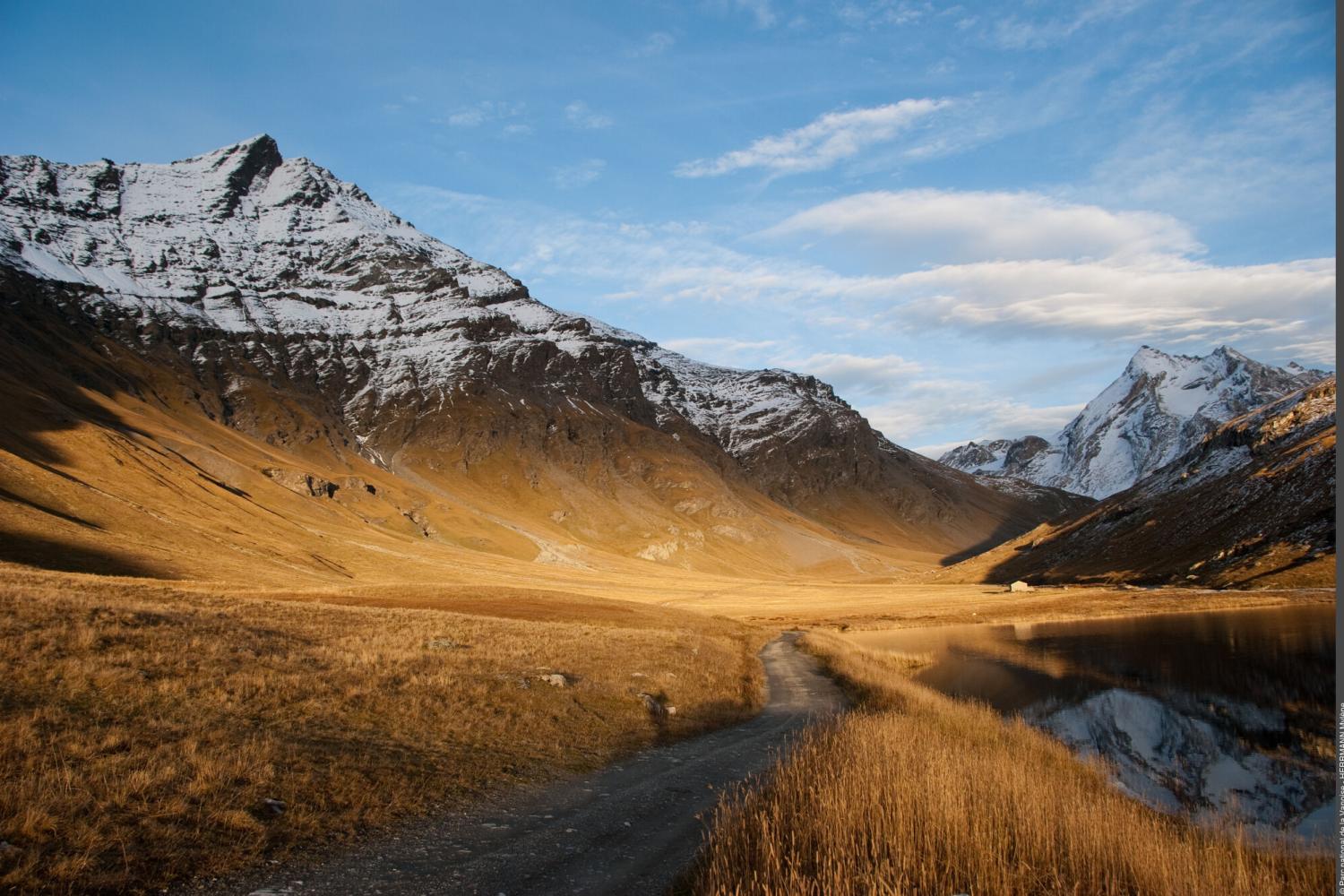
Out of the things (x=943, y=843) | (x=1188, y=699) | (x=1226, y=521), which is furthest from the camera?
(x=1226, y=521)

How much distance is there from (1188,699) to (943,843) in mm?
32786

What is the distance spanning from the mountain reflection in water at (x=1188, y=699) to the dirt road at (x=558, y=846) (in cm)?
1203

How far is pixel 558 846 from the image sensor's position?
39.0 ft

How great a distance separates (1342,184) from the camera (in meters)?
6.30

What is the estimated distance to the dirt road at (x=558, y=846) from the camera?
1001 cm

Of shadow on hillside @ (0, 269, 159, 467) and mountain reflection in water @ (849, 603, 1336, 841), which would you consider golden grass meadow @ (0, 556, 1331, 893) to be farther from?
shadow on hillside @ (0, 269, 159, 467)

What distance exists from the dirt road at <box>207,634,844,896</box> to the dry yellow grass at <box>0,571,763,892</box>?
2.97 feet

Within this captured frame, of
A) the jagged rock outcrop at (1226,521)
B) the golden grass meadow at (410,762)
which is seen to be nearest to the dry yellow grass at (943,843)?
the golden grass meadow at (410,762)

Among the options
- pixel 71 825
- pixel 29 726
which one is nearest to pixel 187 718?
pixel 29 726

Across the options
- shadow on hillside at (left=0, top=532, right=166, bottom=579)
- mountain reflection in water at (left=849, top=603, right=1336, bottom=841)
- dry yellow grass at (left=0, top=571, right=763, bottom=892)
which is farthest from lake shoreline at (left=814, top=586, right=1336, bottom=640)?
shadow on hillside at (left=0, top=532, right=166, bottom=579)

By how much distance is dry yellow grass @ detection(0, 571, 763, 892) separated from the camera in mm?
9766

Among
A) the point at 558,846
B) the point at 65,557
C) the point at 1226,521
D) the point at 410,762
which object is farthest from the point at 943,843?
the point at 1226,521

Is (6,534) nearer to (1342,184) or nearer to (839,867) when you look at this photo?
(839,867)

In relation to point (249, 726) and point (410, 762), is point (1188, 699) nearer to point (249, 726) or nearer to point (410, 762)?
point (410, 762)
